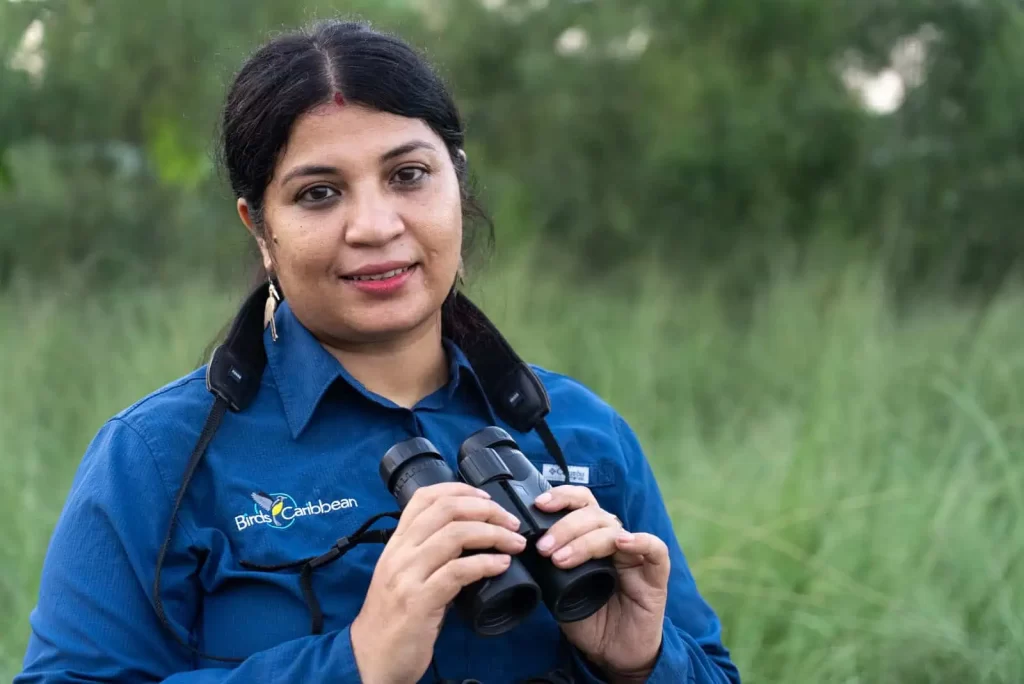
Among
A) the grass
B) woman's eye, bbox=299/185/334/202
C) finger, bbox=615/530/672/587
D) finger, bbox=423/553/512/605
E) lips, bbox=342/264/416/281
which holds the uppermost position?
woman's eye, bbox=299/185/334/202

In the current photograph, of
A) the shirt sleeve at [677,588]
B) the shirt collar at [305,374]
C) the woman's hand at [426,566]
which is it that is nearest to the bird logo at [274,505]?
the shirt collar at [305,374]

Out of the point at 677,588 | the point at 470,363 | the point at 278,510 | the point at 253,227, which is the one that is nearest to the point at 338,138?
the point at 253,227

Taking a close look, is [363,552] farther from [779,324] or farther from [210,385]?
[779,324]

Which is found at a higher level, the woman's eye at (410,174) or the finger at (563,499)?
the woman's eye at (410,174)

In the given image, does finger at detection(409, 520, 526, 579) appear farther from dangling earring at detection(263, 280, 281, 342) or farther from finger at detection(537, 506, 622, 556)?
dangling earring at detection(263, 280, 281, 342)

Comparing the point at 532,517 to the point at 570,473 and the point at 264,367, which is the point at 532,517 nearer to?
the point at 570,473

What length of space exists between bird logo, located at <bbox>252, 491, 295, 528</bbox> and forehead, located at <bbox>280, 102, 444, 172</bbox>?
0.57 meters

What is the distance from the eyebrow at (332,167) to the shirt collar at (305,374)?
0.27 m

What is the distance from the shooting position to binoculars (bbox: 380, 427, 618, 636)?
182 centimetres

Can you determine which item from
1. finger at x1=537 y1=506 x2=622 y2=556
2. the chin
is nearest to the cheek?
the chin

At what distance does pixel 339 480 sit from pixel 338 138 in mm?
591

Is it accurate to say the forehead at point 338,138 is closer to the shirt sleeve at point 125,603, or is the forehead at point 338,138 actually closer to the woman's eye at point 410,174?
the woman's eye at point 410,174

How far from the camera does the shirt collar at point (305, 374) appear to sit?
213 cm

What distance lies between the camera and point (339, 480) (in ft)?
6.89
